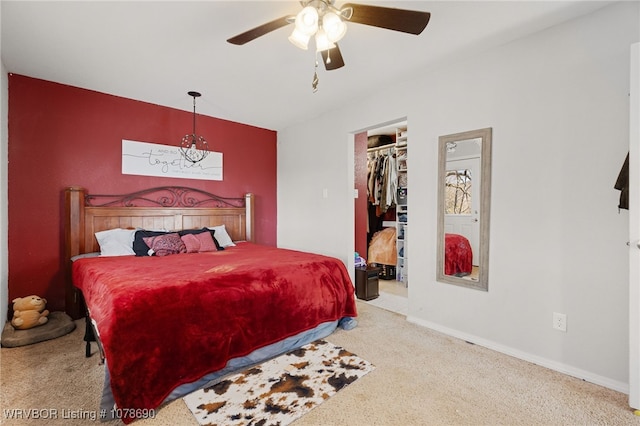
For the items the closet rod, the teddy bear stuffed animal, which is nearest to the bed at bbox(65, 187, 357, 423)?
the teddy bear stuffed animal

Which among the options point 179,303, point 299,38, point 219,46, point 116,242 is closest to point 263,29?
point 299,38

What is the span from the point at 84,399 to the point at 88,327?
0.64m

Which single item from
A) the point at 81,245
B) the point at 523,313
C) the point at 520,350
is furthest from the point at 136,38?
the point at 520,350

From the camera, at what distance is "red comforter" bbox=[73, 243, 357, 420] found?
1.59 meters

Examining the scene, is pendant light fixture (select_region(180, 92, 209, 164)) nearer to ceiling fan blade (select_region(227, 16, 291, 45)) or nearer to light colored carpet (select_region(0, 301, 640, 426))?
ceiling fan blade (select_region(227, 16, 291, 45))

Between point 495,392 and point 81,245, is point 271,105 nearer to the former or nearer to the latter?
point 81,245

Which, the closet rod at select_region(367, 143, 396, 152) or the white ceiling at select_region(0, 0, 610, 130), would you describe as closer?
the white ceiling at select_region(0, 0, 610, 130)

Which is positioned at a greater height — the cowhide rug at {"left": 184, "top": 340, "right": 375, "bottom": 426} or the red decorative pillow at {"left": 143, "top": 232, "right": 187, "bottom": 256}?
the red decorative pillow at {"left": 143, "top": 232, "right": 187, "bottom": 256}

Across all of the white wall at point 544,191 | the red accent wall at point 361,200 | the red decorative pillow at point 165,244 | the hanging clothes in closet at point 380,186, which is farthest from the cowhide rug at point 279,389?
the hanging clothes in closet at point 380,186

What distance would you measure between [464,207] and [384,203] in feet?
7.50

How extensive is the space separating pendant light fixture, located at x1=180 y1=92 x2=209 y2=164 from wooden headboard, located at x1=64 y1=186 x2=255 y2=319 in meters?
0.44

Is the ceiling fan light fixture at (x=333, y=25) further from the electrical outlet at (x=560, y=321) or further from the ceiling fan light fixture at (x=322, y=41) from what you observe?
the electrical outlet at (x=560, y=321)

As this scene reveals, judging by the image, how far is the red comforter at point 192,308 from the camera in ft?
5.23

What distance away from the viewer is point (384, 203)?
16.2 ft
